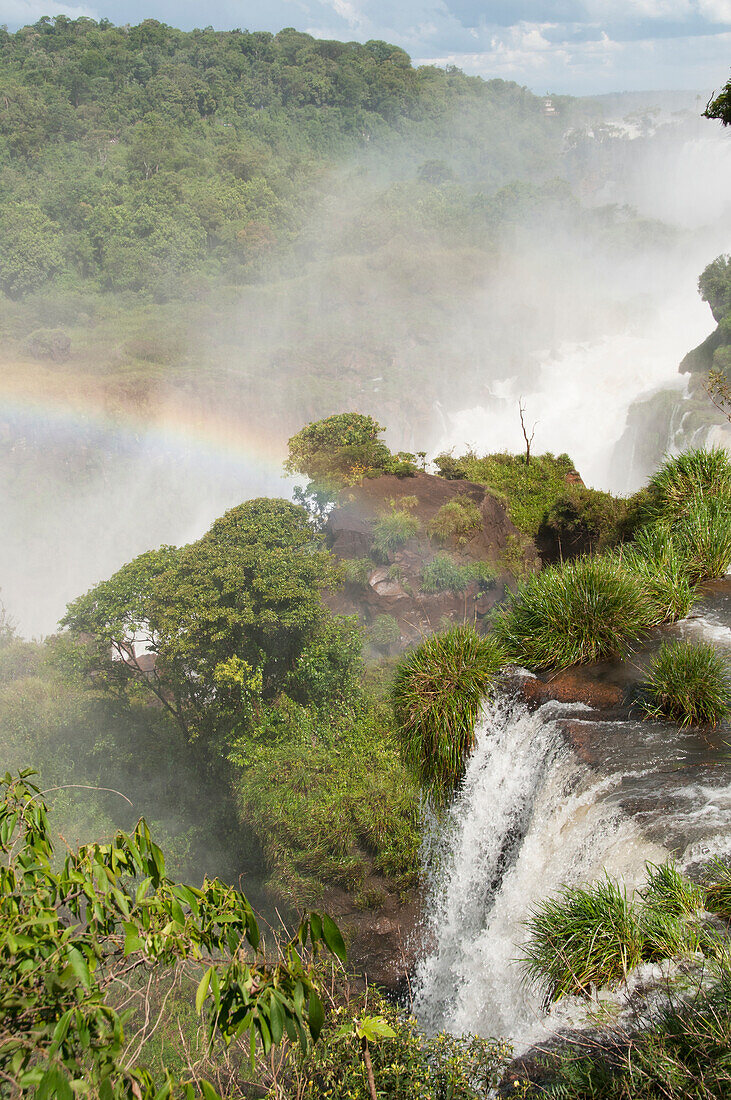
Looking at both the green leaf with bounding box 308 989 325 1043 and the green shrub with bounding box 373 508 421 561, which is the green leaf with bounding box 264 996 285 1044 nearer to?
the green leaf with bounding box 308 989 325 1043

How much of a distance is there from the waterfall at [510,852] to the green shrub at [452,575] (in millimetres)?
13213

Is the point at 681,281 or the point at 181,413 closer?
the point at 181,413

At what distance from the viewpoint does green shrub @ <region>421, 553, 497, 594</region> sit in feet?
69.2

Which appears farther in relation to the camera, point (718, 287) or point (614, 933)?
point (718, 287)

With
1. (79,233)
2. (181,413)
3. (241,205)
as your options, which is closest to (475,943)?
(181,413)

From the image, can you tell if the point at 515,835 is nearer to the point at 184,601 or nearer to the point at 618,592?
the point at 618,592

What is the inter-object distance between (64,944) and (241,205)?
88.1m

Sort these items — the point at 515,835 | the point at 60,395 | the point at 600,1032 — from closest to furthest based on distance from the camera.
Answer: the point at 600,1032, the point at 515,835, the point at 60,395

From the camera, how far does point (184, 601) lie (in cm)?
1811

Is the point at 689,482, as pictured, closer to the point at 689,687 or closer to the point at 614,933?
the point at 689,687

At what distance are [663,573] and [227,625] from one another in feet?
39.2

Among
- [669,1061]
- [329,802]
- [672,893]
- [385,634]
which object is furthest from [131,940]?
[385,634]

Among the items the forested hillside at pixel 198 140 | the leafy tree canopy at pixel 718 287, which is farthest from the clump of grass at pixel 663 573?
the forested hillside at pixel 198 140

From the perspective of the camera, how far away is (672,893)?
14.7 ft
